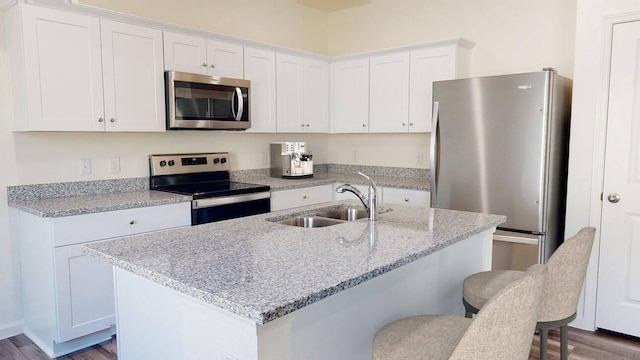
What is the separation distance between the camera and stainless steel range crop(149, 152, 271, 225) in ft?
10.7

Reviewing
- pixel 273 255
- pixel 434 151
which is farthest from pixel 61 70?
pixel 434 151

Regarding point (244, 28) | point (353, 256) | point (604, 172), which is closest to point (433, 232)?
point (353, 256)

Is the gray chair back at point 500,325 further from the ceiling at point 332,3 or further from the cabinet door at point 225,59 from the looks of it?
the ceiling at point 332,3

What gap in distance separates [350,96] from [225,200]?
1.79 m

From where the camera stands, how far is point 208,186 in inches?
144

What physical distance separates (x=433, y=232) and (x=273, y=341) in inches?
38.3

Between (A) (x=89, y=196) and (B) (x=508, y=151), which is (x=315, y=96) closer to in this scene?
(B) (x=508, y=151)

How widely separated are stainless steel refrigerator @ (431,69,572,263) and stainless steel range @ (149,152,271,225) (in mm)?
1396

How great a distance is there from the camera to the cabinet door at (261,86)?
12.8ft

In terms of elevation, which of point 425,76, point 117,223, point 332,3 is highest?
point 332,3

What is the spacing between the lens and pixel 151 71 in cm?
323

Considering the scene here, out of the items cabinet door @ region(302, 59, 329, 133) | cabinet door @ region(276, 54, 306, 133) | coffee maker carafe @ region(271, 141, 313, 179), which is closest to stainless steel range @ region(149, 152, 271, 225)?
coffee maker carafe @ region(271, 141, 313, 179)

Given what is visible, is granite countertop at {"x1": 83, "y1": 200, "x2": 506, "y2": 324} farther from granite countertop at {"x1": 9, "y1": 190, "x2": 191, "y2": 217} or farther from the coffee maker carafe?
the coffee maker carafe

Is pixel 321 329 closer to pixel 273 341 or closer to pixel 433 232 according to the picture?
pixel 273 341
